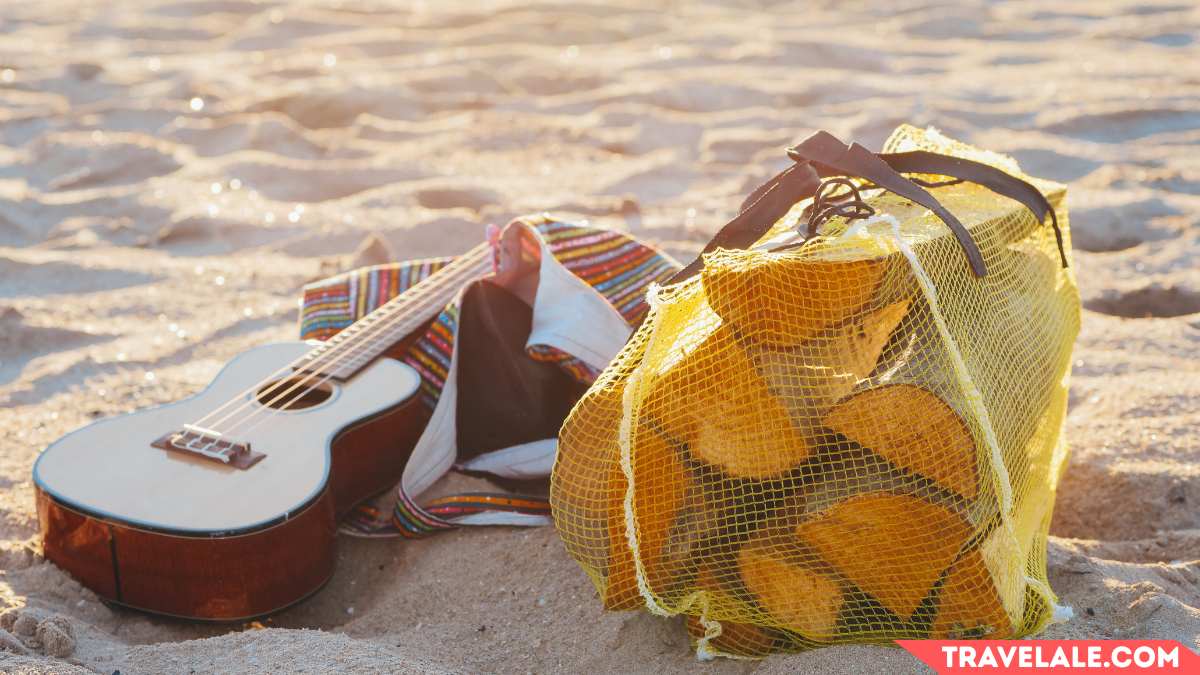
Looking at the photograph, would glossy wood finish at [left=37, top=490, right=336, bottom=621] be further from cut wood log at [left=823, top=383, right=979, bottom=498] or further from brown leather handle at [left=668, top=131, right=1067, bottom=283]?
cut wood log at [left=823, top=383, right=979, bottom=498]

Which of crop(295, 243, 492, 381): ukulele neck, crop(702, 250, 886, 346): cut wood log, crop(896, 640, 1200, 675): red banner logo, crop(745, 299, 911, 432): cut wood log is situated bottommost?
crop(295, 243, 492, 381): ukulele neck

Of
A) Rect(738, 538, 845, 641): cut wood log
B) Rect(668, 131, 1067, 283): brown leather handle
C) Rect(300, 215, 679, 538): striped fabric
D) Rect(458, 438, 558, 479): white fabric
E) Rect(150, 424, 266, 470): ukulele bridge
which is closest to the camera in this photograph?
Rect(738, 538, 845, 641): cut wood log

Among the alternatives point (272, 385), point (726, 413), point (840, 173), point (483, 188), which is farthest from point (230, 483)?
point (483, 188)

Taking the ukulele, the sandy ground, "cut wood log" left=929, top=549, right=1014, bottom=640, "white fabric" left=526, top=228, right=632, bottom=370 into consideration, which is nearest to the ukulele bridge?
the ukulele

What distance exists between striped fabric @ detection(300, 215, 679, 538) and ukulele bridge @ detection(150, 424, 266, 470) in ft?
1.00

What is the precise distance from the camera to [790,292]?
1586mm

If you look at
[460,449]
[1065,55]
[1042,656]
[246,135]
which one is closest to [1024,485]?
[1042,656]

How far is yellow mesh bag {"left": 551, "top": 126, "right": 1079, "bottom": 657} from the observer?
155cm

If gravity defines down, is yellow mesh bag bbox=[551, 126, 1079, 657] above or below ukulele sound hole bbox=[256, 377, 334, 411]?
above

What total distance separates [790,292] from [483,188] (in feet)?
9.66

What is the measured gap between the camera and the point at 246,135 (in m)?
4.99

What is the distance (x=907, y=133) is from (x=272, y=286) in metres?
2.07

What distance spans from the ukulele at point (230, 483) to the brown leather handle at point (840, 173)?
843 millimetres

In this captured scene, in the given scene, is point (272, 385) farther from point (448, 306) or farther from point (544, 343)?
point (544, 343)
